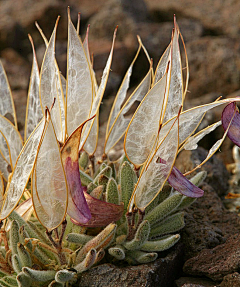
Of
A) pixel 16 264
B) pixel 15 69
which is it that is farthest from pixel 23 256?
pixel 15 69

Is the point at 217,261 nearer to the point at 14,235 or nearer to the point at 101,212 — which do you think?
the point at 101,212

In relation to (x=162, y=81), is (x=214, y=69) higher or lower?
lower

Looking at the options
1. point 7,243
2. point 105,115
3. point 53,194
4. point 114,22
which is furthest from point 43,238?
point 114,22

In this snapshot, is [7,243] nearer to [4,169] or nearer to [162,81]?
[4,169]

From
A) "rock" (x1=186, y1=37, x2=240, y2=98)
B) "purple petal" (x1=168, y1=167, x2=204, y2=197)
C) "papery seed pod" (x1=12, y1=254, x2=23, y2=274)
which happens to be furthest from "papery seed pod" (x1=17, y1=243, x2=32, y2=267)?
"rock" (x1=186, y1=37, x2=240, y2=98)

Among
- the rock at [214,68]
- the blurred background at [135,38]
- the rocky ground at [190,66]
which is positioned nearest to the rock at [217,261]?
the rocky ground at [190,66]

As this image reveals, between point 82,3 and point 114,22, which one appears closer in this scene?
point 114,22
